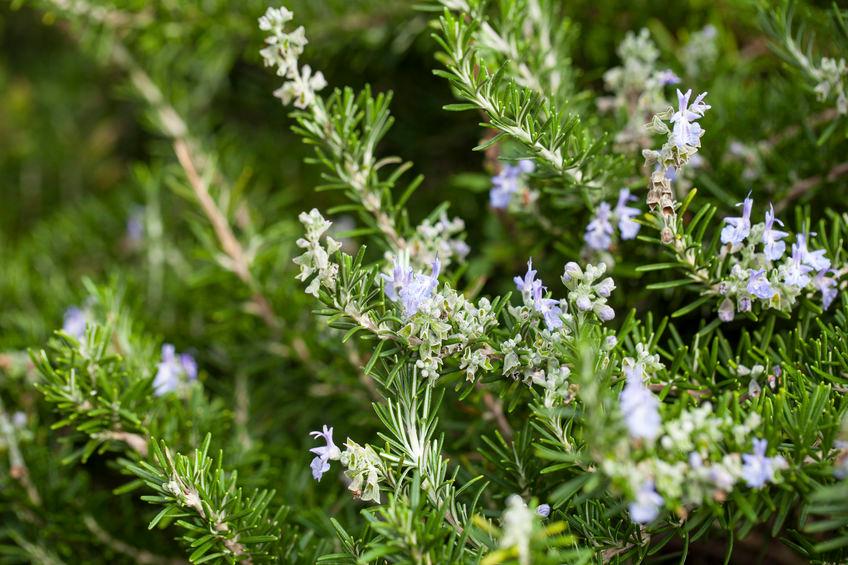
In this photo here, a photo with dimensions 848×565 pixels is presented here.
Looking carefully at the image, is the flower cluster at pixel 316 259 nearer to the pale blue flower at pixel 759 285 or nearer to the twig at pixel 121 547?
the pale blue flower at pixel 759 285

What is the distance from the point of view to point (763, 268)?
0.71 metres

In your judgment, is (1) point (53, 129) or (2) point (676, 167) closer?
(2) point (676, 167)

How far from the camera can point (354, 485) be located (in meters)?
0.63

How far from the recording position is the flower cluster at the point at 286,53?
2.46 feet

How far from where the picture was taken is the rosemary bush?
0.63m

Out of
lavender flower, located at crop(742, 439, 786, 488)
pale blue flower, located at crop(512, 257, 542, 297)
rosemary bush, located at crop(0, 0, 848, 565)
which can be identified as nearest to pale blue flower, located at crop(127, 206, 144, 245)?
rosemary bush, located at crop(0, 0, 848, 565)

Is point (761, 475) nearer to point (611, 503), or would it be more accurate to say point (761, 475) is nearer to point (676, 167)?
point (611, 503)

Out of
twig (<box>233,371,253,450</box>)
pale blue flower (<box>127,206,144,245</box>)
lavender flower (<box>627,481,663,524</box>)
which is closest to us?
lavender flower (<box>627,481,663,524</box>)

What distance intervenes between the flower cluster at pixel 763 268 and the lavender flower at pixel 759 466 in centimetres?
19

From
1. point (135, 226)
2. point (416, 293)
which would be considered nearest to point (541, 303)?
point (416, 293)

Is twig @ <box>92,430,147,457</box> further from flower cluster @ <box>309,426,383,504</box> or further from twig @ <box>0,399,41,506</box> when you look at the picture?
flower cluster @ <box>309,426,383,504</box>

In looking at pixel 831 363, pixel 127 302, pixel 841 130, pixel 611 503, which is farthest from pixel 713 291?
pixel 127 302

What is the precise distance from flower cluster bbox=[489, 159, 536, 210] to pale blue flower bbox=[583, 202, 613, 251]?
0.36 feet

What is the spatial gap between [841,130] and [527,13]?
17.4 inches
